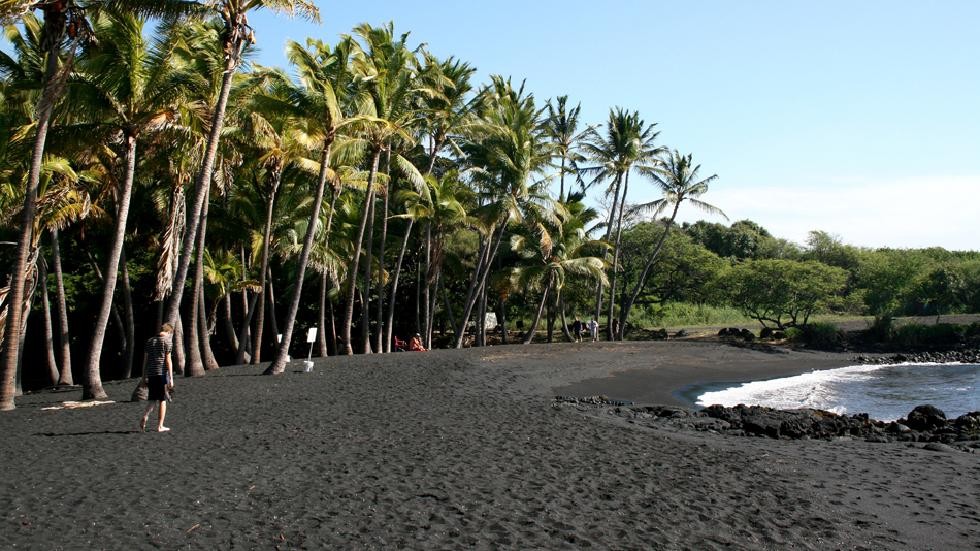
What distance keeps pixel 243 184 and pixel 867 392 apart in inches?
852

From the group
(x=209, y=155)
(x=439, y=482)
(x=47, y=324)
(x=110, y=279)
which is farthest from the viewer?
(x=47, y=324)

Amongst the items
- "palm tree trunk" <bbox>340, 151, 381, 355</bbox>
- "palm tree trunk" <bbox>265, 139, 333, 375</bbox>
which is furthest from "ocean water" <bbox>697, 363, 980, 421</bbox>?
"palm tree trunk" <bbox>340, 151, 381, 355</bbox>

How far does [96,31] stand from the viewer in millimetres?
13305

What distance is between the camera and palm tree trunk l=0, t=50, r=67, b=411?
12031 mm

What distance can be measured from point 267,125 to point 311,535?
1464 centimetres

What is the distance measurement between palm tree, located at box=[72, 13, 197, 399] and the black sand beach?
2173 millimetres

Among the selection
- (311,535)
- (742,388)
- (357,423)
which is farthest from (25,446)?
(742,388)

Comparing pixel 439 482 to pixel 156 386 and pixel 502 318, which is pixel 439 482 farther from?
pixel 502 318

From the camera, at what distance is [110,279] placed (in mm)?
13711

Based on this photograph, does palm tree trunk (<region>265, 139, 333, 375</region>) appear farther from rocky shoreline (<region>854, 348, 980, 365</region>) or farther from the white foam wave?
rocky shoreline (<region>854, 348, 980, 365</region>)

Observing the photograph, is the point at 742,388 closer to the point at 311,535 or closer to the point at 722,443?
the point at 722,443

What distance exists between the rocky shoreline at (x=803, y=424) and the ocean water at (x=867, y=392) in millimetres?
2998

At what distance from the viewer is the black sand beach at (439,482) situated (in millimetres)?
6500

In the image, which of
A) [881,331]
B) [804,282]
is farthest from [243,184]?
[881,331]
